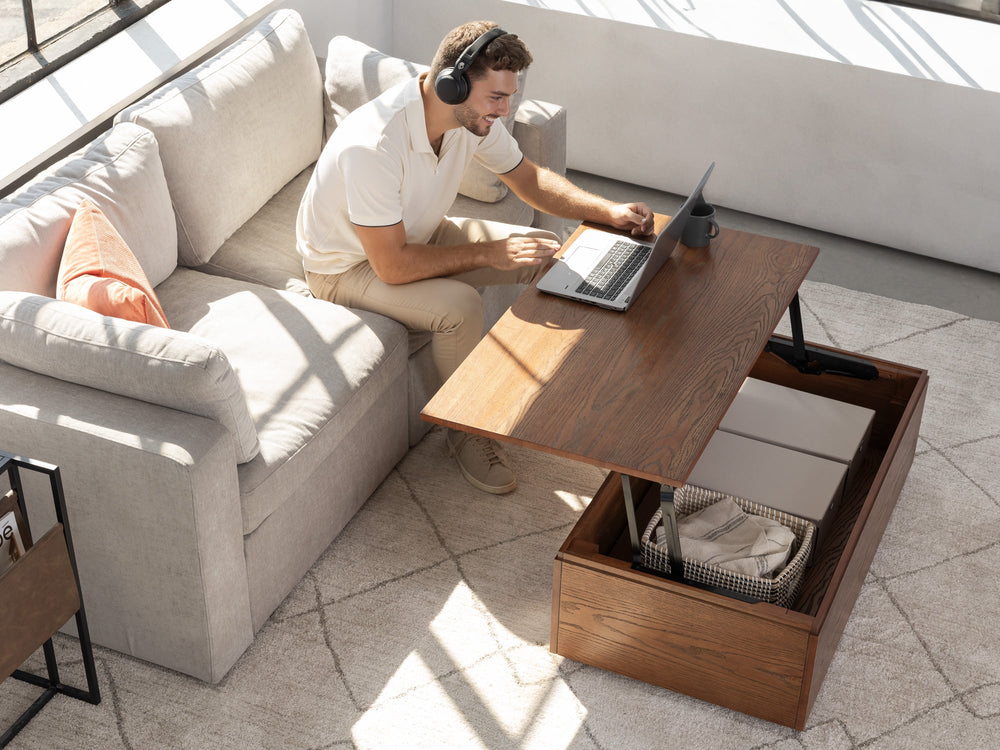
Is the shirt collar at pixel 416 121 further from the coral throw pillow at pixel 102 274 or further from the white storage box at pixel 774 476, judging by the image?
the white storage box at pixel 774 476

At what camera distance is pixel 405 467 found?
10.2 ft

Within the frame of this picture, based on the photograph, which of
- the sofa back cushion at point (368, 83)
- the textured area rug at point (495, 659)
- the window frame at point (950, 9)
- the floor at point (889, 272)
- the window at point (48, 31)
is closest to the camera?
the textured area rug at point (495, 659)

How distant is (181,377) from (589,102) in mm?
2526

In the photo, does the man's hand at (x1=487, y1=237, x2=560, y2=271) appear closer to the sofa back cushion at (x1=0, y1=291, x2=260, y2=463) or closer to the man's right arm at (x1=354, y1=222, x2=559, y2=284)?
the man's right arm at (x1=354, y1=222, x2=559, y2=284)

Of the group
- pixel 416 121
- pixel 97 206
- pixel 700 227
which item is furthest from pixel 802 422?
pixel 97 206

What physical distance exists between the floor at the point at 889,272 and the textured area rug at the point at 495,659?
2.91 ft

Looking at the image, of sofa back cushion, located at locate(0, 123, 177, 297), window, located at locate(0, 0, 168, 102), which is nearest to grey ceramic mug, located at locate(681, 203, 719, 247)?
sofa back cushion, located at locate(0, 123, 177, 297)

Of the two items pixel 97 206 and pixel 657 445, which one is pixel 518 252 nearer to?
pixel 657 445

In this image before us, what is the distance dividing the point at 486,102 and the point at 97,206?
935 mm

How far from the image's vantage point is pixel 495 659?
2557 mm

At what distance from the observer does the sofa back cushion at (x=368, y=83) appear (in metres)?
3.45

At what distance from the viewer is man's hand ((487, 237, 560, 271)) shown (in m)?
2.75

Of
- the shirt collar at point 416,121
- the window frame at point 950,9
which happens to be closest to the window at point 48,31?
the shirt collar at point 416,121

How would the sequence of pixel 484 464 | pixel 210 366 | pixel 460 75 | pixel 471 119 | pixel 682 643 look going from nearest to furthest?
pixel 210 366, pixel 682 643, pixel 460 75, pixel 471 119, pixel 484 464
